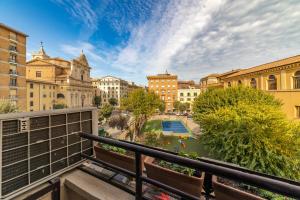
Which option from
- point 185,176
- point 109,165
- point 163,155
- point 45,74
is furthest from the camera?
point 45,74

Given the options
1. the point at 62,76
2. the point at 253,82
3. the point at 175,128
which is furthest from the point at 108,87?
the point at 253,82

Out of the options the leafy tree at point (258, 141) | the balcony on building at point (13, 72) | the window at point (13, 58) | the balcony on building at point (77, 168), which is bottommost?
the leafy tree at point (258, 141)

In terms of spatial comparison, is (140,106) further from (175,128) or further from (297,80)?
(297,80)

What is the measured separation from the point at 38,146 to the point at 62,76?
4630 centimetres

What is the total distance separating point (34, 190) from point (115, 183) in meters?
1.11

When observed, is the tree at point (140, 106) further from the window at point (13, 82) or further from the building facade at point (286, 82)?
the window at point (13, 82)

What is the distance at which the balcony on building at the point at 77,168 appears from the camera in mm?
1616

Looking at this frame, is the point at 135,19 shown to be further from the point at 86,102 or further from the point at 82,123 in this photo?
the point at 86,102

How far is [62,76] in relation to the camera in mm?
42594

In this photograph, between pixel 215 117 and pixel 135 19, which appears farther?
pixel 135 19

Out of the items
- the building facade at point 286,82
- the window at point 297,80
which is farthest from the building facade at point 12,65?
the window at point 297,80

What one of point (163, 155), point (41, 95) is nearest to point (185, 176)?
point (163, 155)

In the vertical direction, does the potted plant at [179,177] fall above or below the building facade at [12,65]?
below

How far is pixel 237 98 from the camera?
15023 millimetres
